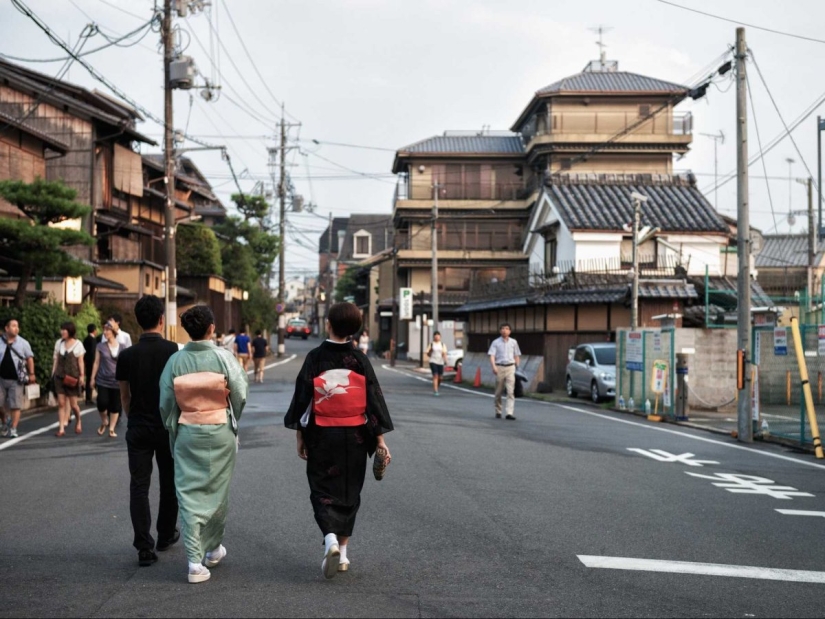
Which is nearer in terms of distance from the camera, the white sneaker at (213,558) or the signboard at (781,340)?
the white sneaker at (213,558)

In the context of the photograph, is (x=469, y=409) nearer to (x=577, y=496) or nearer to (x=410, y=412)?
(x=410, y=412)

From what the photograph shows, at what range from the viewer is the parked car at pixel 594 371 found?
25.9 meters

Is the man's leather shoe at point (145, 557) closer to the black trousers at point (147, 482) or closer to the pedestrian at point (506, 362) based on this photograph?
the black trousers at point (147, 482)

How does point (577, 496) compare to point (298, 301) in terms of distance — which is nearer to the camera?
point (577, 496)

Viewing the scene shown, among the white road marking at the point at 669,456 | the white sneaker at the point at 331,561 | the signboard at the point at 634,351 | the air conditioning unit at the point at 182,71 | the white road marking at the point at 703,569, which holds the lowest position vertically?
the white road marking at the point at 669,456

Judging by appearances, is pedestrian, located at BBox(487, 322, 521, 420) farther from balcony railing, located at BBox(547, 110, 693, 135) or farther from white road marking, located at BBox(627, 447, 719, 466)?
balcony railing, located at BBox(547, 110, 693, 135)

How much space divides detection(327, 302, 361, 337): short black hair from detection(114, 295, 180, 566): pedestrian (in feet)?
4.70

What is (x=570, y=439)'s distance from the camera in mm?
14961

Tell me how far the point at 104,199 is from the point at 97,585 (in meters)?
33.2

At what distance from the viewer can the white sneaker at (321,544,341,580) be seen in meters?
5.65

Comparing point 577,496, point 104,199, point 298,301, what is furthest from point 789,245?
point 298,301

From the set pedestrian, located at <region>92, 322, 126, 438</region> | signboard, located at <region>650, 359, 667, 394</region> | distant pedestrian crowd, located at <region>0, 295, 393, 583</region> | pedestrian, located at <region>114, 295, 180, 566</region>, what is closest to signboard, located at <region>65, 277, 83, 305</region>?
pedestrian, located at <region>92, 322, 126, 438</region>

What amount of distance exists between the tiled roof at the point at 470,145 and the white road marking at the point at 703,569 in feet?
185

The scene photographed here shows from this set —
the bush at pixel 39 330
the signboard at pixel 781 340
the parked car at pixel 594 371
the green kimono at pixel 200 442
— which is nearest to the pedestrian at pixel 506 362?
the signboard at pixel 781 340
